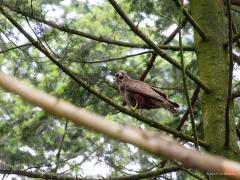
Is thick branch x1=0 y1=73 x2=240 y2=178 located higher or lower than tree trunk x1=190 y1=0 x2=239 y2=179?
lower

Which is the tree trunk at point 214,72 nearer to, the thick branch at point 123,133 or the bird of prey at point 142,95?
the bird of prey at point 142,95

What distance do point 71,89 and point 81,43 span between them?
2.49ft

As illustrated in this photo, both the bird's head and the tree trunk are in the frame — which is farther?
the bird's head

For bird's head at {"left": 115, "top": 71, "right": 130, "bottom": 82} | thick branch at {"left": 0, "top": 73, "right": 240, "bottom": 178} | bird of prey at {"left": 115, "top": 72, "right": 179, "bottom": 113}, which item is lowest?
thick branch at {"left": 0, "top": 73, "right": 240, "bottom": 178}

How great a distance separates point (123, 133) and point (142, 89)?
4372 millimetres

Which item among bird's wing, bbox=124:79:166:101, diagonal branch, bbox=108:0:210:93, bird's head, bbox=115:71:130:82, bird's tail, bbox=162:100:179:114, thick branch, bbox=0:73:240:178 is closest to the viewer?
thick branch, bbox=0:73:240:178

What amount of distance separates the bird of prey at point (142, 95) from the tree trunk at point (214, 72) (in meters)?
0.62

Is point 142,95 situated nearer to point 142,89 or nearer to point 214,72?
point 142,89

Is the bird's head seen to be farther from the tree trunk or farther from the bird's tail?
the tree trunk

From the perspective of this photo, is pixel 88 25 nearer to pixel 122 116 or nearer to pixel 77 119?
pixel 122 116

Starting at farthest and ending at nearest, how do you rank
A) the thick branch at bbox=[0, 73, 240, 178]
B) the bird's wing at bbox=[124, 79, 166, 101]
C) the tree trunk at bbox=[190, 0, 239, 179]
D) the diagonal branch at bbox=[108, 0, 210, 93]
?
the bird's wing at bbox=[124, 79, 166, 101]
the tree trunk at bbox=[190, 0, 239, 179]
the diagonal branch at bbox=[108, 0, 210, 93]
the thick branch at bbox=[0, 73, 240, 178]

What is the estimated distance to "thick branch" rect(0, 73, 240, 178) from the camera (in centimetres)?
73

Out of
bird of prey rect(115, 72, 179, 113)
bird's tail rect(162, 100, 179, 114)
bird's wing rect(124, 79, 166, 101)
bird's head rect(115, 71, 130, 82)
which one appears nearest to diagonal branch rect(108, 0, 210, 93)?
bird's tail rect(162, 100, 179, 114)

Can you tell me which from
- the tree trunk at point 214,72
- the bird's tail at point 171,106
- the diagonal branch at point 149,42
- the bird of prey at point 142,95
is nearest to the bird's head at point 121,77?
the bird of prey at point 142,95
